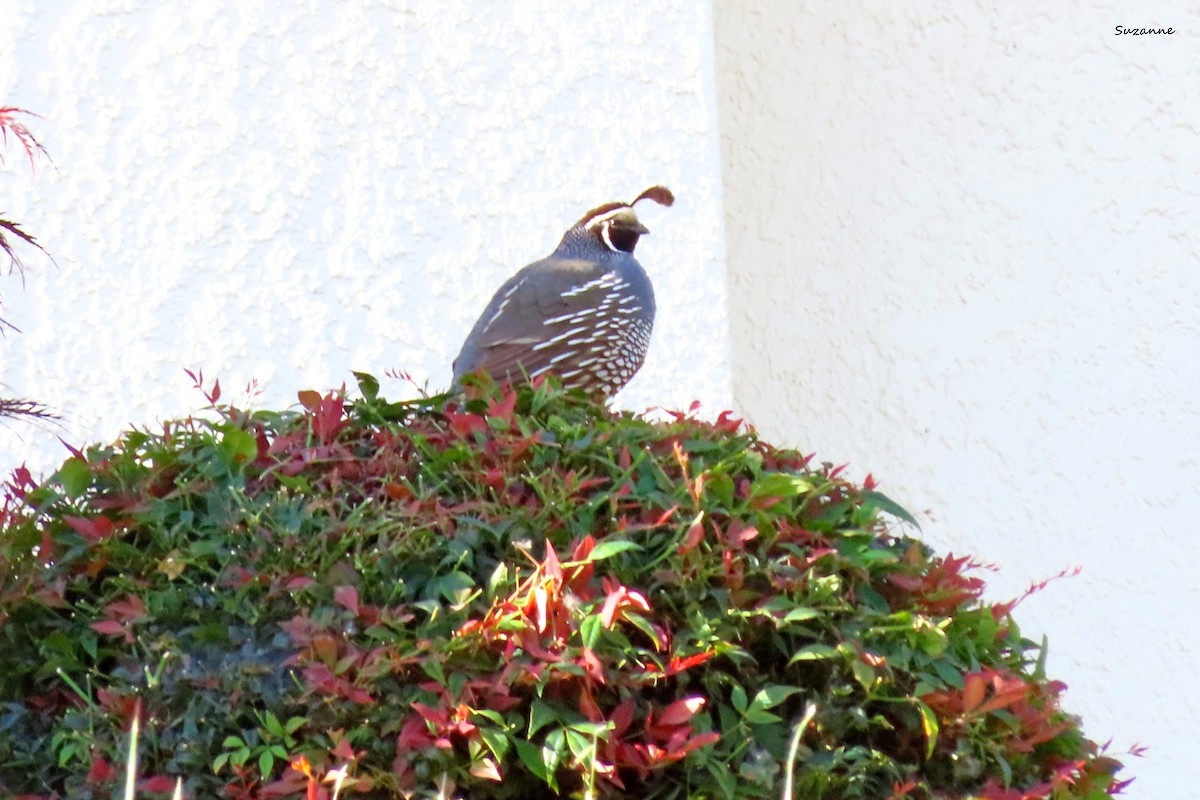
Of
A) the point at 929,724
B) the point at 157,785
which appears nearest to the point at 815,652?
the point at 929,724

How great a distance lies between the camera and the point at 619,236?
3500 mm

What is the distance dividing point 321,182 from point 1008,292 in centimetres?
227

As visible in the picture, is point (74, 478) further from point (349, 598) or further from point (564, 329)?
point (564, 329)

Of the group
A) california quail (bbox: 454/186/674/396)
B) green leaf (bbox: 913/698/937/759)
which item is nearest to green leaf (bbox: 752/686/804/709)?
green leaf (bbox: 913/698/937/759)

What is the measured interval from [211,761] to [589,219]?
1867mm

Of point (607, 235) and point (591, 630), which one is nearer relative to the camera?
point (591, 630)

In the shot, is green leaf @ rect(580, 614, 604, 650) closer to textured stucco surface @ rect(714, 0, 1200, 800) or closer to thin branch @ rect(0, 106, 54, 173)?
thin branch @ rect(0, 106, 54, 173)

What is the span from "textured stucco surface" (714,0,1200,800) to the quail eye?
155cm

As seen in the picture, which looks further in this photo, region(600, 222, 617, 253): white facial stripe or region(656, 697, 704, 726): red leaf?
region(600, 222, 617, 253): white facial stripe

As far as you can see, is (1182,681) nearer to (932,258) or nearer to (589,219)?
(932,258)

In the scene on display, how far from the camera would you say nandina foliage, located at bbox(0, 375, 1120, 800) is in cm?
191

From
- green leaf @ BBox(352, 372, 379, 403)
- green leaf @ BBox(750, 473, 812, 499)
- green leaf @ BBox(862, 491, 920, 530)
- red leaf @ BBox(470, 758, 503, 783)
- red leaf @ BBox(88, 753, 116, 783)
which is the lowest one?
red leaf @ BBox(88, 753, 116, 783)

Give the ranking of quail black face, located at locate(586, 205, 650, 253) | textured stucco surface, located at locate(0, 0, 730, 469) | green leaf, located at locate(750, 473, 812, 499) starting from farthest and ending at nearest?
A: textured stucco surface, located at locate(0, 0, 730, 469), quail black face, located at locate(586, 205, 650, 253), green leaf, located at locate(750, 473, 812, 499)

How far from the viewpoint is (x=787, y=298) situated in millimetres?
5031
